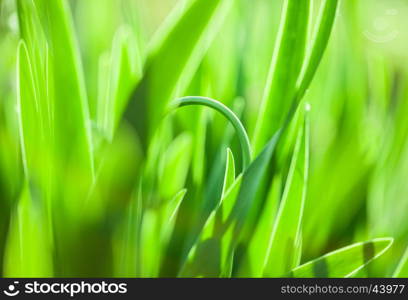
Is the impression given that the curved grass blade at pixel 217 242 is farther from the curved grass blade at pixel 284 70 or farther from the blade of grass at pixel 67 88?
the blade of grass at pixel 67 88

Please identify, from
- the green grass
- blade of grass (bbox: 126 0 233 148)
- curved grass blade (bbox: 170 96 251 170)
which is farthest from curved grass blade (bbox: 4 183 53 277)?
curved grass blade (bbox: 170 96 251 170)

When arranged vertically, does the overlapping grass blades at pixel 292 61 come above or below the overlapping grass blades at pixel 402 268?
above

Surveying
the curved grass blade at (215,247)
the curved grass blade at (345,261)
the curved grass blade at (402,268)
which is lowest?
the curved grass blade at (402,268)

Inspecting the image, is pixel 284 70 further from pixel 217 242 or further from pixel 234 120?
pixel 217 242

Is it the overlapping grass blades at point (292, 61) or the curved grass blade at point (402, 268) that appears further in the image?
the curved grass blade at point (402, 268)

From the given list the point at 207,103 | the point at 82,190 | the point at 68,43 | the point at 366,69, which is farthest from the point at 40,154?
the point at 366,69

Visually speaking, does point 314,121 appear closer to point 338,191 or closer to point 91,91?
point 338,191

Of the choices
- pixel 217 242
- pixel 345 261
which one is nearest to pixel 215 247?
pixel 217 242

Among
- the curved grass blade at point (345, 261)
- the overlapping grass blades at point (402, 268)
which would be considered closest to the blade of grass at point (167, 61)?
the curved grass blade at point (345, 261)
